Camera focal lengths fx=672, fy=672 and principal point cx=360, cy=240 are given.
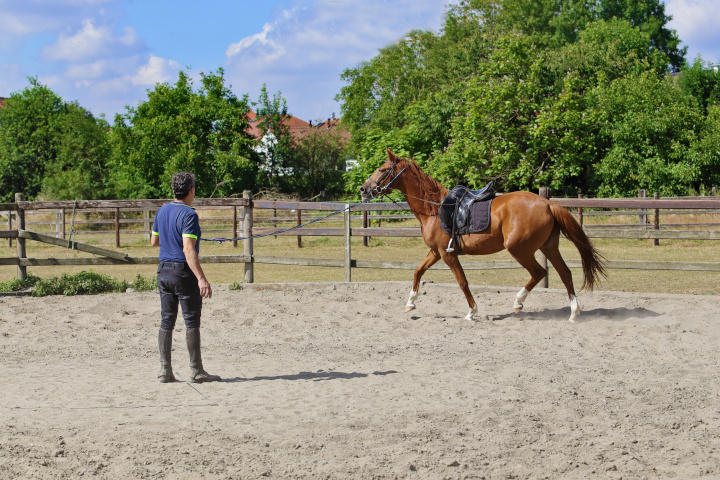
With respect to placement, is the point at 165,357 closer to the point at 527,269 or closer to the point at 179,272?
the point at 179,272

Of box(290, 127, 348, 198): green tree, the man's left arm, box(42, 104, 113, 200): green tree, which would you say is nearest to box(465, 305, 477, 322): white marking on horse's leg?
the man's left arm

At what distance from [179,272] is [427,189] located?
384 centimetres

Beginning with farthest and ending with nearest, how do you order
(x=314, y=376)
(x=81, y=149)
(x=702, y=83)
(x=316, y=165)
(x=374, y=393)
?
(x=81, y=149)
(x=316, y=165)
(x=702, y=83)
(x=314, y=376)
(x=374, y=393)

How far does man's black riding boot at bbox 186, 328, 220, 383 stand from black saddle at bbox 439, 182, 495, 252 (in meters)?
3.55

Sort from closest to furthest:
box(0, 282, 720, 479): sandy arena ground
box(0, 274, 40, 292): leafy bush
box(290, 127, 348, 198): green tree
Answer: box(0, 282, 720, 479): sandy arena ground
box(0, 274, 40, 292): leafy bush
box(290, 127, 348, 198): green tree

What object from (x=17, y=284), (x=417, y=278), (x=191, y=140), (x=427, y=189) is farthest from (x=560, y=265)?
(x=191, y=140)

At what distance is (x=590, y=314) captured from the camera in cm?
782

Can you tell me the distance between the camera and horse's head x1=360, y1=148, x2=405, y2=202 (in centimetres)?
819

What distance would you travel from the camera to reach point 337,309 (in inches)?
336

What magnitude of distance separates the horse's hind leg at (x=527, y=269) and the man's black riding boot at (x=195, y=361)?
381cm

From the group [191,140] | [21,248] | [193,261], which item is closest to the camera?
[193,261]

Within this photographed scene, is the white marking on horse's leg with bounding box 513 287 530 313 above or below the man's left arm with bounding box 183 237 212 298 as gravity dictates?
below

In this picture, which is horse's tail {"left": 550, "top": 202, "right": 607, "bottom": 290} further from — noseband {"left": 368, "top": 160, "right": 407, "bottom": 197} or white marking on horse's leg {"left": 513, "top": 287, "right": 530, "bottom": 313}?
noseband {"left": 368, "top": 160, "right": 407, "bottom": 197}

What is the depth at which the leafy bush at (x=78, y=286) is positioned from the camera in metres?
9.88
